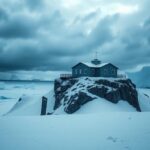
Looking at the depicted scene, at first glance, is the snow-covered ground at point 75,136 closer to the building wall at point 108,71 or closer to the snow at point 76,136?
the snow at point 76,136

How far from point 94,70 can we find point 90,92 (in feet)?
38.9

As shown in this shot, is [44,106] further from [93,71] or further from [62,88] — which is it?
[93,71]

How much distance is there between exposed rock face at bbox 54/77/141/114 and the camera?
40.7 metres

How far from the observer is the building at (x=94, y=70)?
52531 millimetres

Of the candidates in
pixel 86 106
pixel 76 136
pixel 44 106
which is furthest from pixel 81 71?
pixel 76 136

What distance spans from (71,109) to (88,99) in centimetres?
433

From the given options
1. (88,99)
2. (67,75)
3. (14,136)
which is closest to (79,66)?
(67,75)

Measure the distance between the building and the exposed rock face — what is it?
16.6ft

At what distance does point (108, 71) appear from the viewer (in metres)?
53.6

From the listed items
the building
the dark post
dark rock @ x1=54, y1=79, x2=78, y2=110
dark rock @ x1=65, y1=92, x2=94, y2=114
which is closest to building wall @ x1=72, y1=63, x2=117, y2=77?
the building

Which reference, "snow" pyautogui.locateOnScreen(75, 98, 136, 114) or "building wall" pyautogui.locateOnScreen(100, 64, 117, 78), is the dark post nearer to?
"snow" pyautogui.locateOnScreen(75, 98, 136, 114)

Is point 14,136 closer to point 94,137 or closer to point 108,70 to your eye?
point 94,137

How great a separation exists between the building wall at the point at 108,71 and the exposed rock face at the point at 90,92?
17.8 feet

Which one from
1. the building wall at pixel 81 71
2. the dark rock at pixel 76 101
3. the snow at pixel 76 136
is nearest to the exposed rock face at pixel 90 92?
the dark rock at pixel 76 101
